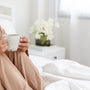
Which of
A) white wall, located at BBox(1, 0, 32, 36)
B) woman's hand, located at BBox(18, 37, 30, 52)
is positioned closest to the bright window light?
white wall, located at BBox(1, 0, 32, 36)

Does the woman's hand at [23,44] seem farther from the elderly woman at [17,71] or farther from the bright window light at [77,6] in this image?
the bright window light at [77,6]

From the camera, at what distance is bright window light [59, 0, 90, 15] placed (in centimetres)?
247

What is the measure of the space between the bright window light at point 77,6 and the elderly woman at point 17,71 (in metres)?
1.78

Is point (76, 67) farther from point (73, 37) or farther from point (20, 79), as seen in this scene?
point (73, 37)

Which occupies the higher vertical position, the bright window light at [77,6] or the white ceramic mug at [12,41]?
the bright window light at [77,6]

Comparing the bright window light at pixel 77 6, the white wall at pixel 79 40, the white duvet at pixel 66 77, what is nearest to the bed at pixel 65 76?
the white duvet at pixel 66 77

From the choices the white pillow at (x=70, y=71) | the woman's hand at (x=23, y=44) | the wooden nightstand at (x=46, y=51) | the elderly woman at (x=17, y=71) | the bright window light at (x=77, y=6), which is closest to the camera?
the elderly woman at (x=17, y=71)

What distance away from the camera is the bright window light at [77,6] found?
97.3 inches

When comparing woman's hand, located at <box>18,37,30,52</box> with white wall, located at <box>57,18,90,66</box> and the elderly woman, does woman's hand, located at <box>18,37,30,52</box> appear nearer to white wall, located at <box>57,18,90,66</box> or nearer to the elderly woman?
the elderly woman

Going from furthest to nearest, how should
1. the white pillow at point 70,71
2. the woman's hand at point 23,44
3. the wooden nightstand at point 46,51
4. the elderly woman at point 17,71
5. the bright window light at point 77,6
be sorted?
the bright window light at point 77,6
the wooden nightstand at point 46,51
the white pillow at point 70,71
the woman's hand at point 23,44
the elderly woman at point 17,71

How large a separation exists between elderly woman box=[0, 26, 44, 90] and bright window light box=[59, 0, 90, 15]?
1779 mm

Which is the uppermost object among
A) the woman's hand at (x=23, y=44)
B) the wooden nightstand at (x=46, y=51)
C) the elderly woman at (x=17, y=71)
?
the woman's hand at (x=23, y=44)

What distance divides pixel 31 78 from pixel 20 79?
10cm

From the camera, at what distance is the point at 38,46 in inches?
94.9
